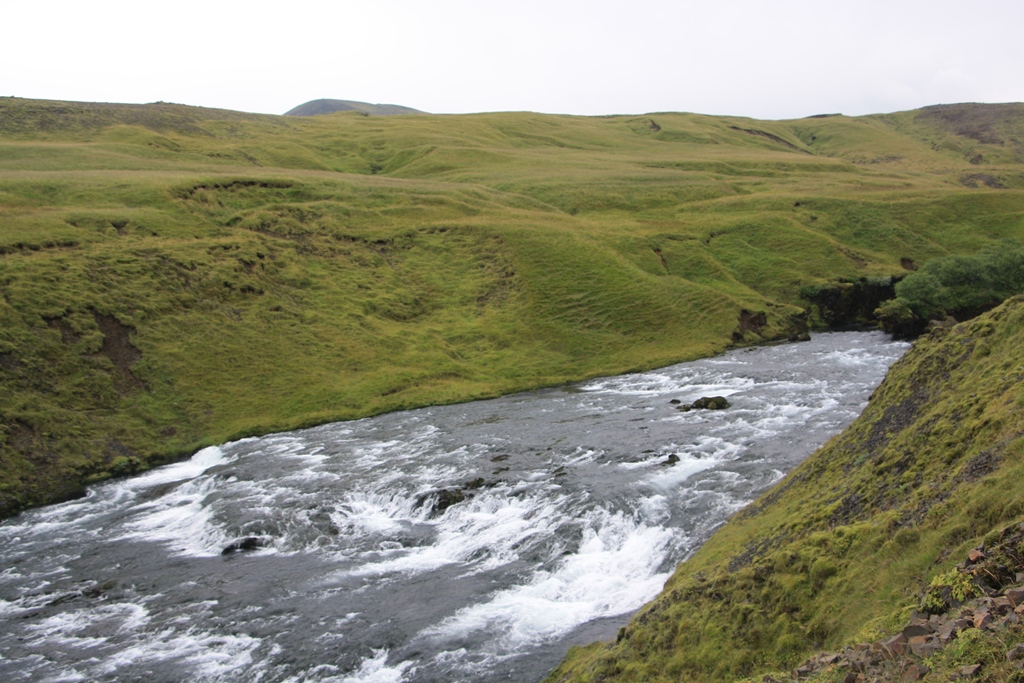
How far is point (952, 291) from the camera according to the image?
73.6m

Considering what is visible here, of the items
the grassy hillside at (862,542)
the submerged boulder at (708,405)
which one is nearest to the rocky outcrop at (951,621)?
the grassy hillside at (862,542)

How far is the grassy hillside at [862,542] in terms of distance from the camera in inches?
537

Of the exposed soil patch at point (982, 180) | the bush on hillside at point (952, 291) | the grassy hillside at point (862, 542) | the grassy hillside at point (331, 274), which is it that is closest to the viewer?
the grassy hillside at point (862, 542)

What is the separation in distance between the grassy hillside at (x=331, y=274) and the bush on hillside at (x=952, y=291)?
10020 mm

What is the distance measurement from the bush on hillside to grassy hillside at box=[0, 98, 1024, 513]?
10.0 metres

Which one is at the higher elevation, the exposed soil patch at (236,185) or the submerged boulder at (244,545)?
the exposed soil patch at (236,185)

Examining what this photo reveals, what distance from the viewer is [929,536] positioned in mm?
14086

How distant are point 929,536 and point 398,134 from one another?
164588mm

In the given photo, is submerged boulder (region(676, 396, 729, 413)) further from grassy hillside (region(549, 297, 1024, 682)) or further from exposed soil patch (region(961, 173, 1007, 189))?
exposed soil patch (region(961, 173, 1007, 189))

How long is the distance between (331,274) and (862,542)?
6343 cm

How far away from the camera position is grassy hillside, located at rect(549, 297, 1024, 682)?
13.6m

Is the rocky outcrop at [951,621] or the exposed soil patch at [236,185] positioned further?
the exposed soil patch at [236,185]

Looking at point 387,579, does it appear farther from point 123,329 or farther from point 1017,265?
point 1017,265

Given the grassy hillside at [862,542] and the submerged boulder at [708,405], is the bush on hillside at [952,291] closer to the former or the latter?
the submerged boulder at [708,405]
